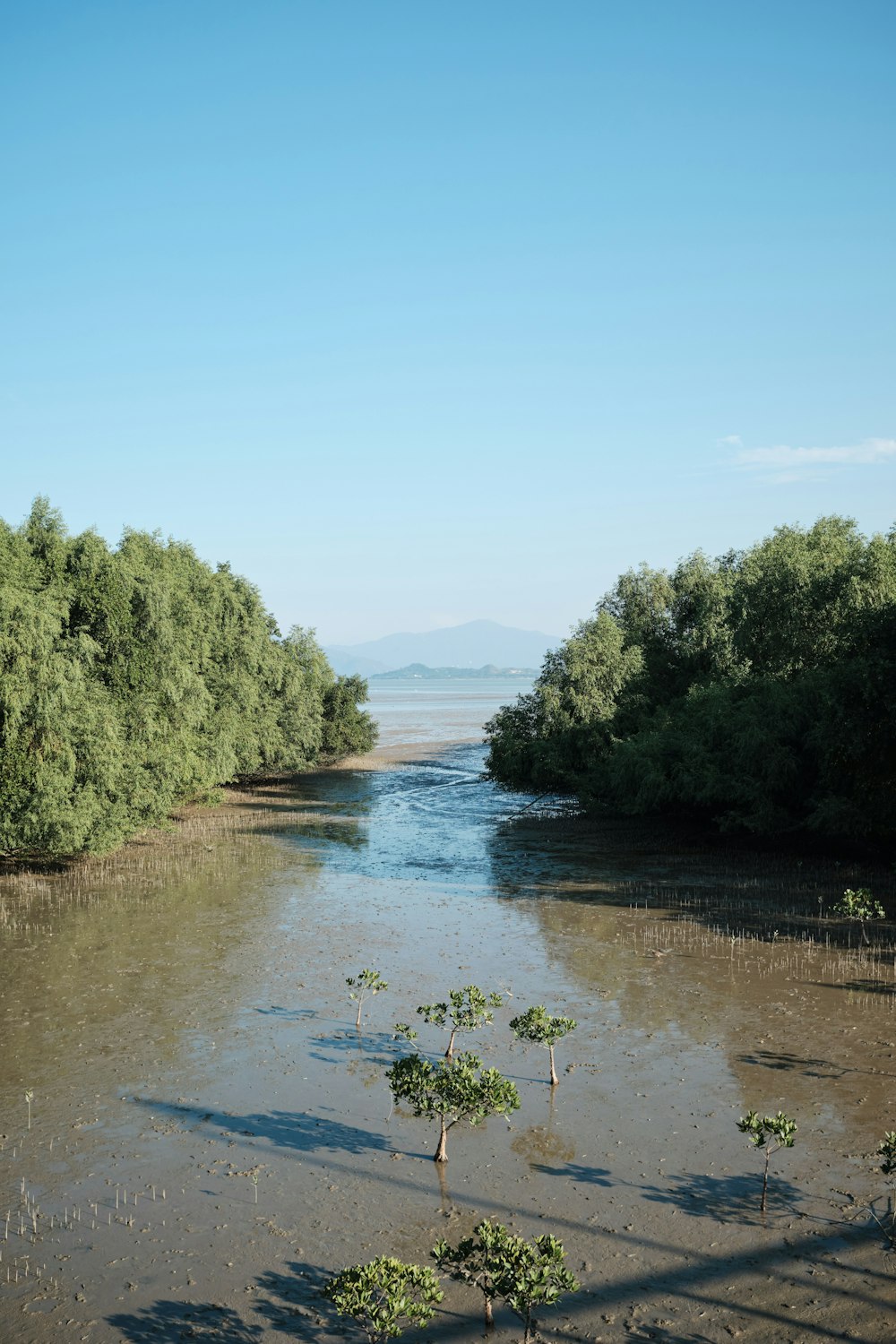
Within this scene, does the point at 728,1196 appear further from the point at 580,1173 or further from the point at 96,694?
the point at 96,694

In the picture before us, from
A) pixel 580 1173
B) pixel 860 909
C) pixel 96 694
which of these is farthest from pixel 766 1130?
pixel 96 694

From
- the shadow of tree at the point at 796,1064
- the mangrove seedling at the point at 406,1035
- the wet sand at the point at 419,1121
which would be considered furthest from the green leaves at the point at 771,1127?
the mangrove seedling at the point at 406,1035

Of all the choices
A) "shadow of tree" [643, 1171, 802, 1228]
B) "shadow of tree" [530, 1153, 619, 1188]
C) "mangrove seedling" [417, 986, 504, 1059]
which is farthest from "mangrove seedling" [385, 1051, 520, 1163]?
"shadow of tree" [643, 1171, 802, 1228]

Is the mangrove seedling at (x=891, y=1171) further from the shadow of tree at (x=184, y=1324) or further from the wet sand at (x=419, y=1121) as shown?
the shadow of tree at (x=184, y=1324)

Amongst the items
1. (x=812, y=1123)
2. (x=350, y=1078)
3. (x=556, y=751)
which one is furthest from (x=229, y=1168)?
(x=556, y=751)

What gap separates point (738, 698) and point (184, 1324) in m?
34.9

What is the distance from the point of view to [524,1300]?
9562mm

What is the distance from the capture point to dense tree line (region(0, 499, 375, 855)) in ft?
103

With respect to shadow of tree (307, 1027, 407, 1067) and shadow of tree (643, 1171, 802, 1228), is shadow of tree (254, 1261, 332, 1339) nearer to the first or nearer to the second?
shadow of tree (643, 1171, 802, 1228)

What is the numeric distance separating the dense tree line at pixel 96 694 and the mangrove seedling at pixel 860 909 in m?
23.2

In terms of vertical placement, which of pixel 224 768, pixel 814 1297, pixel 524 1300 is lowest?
pixel 814 1297

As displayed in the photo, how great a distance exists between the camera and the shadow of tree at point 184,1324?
10.4 m

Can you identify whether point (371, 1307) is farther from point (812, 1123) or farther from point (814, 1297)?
point (812, 1123)

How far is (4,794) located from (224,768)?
14.6m
